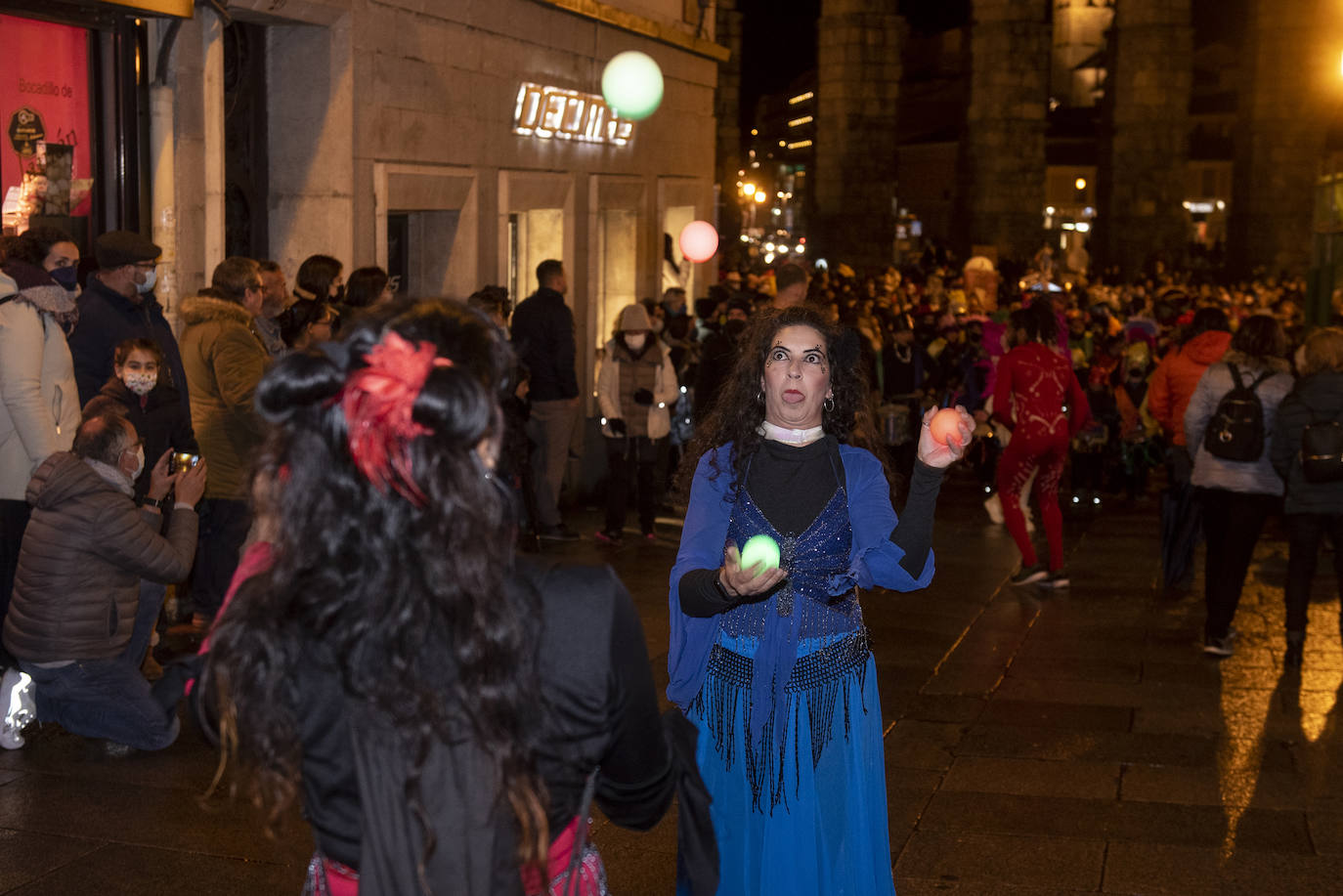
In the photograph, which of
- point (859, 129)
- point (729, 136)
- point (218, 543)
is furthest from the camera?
point (729, 136)

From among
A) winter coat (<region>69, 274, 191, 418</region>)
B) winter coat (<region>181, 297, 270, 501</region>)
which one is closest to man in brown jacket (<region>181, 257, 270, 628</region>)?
winter coat (<region>181, 297, 270, 501</region>)

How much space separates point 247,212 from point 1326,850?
7.58m

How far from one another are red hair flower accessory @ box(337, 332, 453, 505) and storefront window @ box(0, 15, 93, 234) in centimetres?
643

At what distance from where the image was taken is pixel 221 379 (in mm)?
8109

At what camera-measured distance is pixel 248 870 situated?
514 centimetres

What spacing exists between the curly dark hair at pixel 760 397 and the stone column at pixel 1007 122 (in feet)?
103

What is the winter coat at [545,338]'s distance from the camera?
11.5m

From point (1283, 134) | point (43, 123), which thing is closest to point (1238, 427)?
point (43, 123)

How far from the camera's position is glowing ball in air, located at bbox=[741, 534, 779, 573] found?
351 centimetres

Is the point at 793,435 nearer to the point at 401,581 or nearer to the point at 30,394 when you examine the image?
the point at 401,581

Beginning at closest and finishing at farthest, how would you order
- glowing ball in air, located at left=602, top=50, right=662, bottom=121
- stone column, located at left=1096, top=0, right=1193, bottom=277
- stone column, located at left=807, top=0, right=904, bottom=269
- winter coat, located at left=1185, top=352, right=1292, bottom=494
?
1. winter coat, located at left=1185, top=352, right=1292, bottom=494
2. glowing ball in air, located at left=602, top=50, right=662, bottom=121
3. stone column, located at left=807, top=0, right=904, bottom=269
4. stone column, located at left=1096, top=0, right=1193, bottom=277

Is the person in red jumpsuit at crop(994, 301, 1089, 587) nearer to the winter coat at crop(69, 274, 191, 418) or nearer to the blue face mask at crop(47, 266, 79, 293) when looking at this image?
the winter coat at crop(69, 274, 191, 418)

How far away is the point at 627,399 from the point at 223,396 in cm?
411

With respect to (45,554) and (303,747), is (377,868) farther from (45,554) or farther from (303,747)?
(45,554)
